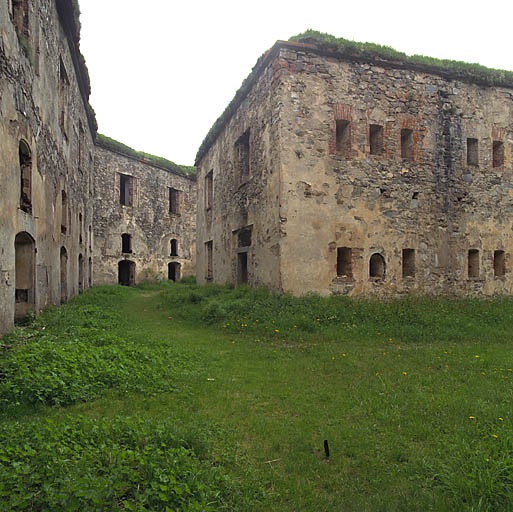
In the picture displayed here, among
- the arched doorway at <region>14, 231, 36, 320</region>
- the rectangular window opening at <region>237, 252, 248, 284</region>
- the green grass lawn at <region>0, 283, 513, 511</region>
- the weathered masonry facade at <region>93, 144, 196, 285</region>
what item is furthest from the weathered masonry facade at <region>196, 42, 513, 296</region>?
the weathered masonry facade at <region>93, 144, 196, 285</region>

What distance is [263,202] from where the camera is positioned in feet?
35.4

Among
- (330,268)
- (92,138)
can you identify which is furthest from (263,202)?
(92,138)

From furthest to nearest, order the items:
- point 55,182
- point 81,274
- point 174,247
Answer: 1. point 174,247
2. point 81,274
3. point 55,182

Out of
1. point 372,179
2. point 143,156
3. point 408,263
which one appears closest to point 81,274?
point 143,156

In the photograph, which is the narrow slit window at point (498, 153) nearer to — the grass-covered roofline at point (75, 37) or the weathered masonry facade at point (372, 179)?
the weathered masonry facade at point (372, 179)

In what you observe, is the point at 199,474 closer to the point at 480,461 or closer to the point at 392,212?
the point at 480,461

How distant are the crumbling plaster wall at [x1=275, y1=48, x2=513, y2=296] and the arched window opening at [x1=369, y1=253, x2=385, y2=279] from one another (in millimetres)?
158

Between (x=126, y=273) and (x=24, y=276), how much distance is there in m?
16.5

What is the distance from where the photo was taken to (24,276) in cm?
790

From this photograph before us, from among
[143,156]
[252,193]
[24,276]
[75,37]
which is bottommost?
[24,276]

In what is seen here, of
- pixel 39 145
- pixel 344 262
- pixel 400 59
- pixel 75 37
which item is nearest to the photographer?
pixel 39 145

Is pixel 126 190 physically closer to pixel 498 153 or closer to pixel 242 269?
pixel 242 269

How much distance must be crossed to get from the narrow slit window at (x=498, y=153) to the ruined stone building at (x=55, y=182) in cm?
1292

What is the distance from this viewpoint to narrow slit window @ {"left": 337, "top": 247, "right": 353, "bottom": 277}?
33.7ft
